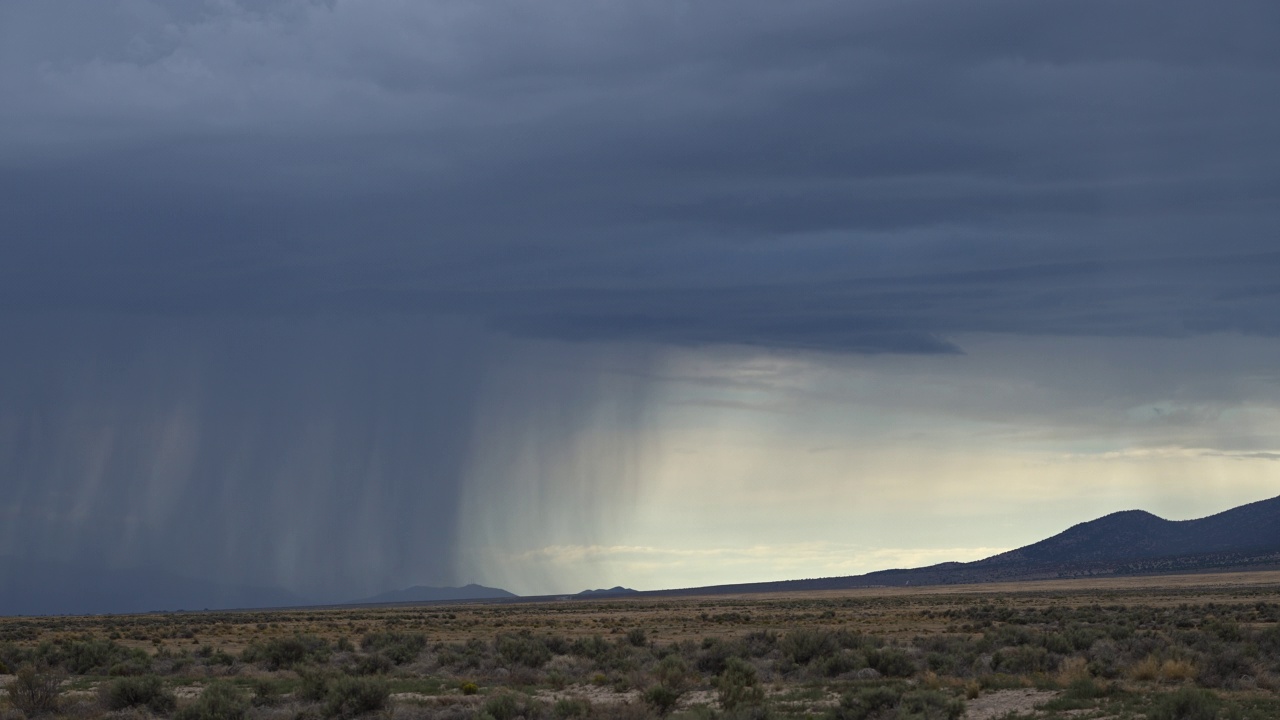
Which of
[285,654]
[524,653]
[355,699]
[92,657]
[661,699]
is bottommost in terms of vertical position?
[661,699]

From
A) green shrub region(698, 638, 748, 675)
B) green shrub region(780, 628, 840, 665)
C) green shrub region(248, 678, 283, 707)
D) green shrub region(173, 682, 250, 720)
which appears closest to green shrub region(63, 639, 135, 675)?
green shrub region(248, 678, 283, 707)

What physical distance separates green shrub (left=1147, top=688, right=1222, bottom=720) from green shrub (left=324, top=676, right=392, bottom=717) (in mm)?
18843

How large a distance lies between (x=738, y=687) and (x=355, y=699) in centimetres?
1011

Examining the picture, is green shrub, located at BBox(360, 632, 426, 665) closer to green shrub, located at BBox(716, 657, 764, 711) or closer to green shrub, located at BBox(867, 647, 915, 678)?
green shrub, located at BBox(716, 657, 764, 711)

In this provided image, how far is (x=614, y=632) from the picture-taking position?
7694cm

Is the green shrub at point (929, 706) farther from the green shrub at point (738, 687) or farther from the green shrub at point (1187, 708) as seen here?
the green shrub at point (1187, 708)

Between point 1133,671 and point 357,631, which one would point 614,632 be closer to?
point 357,631

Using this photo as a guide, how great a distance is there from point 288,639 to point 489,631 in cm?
3139

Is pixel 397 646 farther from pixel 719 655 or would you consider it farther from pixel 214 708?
pixel 214 708

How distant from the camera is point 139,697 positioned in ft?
110

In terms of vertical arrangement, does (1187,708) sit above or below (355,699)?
below

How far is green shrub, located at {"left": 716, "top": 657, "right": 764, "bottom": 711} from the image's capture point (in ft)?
97.4

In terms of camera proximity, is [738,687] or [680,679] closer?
[738,687]

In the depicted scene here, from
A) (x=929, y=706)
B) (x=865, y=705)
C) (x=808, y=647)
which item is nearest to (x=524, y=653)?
(x=808, y=647)
